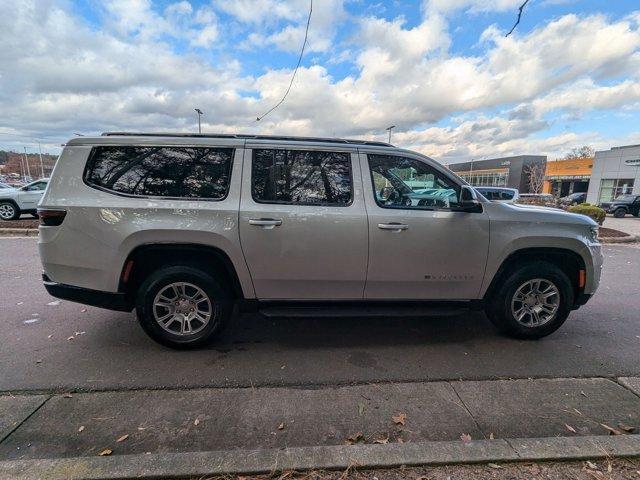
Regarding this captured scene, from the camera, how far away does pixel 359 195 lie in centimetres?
354

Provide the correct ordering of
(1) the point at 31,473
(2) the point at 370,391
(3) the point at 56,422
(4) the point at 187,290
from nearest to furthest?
(1) the point at 31,473 < (3) the point at 56,422 < (2) the point at 370,391 < (4) the point at 187,290

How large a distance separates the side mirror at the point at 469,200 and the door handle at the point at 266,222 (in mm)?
1796

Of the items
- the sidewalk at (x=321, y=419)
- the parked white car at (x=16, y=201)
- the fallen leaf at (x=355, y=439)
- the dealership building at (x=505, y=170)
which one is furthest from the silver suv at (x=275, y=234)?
the dealership building at (x=505, y=170)

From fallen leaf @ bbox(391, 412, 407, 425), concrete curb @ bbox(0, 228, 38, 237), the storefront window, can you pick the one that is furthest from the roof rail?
the storefront window

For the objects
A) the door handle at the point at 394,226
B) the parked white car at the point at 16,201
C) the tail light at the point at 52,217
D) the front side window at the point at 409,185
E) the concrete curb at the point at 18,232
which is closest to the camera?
the tail light at the point at 52,217

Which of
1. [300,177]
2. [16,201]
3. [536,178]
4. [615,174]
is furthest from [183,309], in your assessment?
[536,178]

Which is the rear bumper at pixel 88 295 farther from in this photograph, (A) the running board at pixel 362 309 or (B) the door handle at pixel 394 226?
(B) the door handle at pixel 394 226

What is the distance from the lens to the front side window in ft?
→ 11.9

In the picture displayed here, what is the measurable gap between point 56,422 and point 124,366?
2.59ft

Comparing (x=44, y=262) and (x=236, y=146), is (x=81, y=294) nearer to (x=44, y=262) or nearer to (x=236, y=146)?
(x=44, y=262)

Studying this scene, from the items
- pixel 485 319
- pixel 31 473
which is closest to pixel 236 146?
pixel 31 473

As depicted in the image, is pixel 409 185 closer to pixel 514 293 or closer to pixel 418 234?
pixel 418 234

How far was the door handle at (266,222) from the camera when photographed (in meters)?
3.36

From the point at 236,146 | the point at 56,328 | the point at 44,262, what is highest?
the point at 236,146
